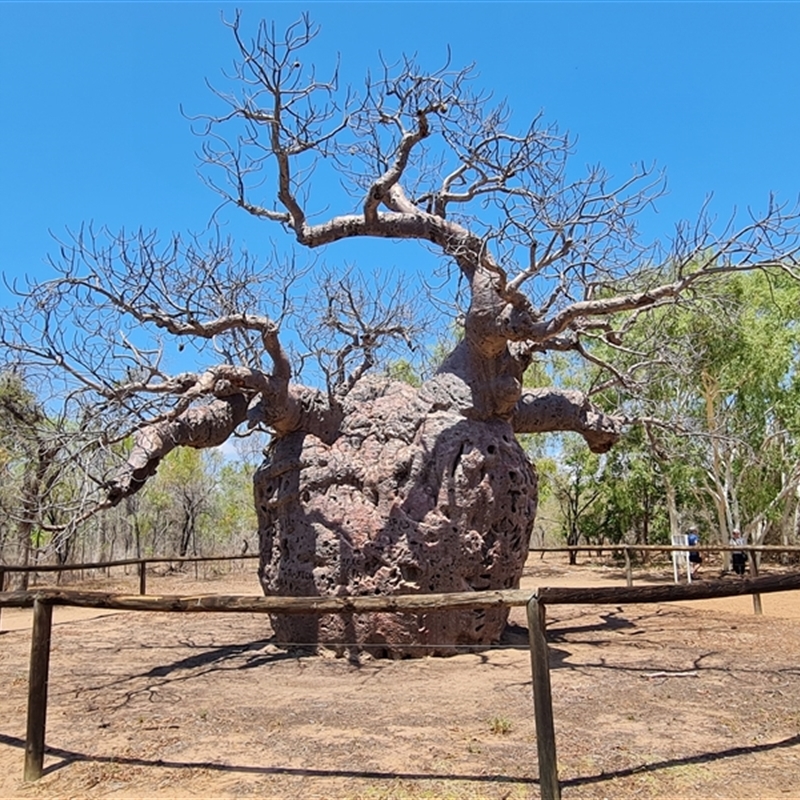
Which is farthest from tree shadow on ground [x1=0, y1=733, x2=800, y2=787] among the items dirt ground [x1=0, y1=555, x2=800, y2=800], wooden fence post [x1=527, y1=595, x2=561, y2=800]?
wooden fence post [x1=527, y1=595, x2=561, y2=800]

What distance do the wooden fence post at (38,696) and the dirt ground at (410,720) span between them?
0.36 ft

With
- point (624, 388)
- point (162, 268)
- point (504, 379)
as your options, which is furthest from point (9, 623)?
point (624, 388)

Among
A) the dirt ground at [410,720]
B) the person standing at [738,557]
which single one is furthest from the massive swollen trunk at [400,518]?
the person standing at [738,557]

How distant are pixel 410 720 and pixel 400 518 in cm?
221

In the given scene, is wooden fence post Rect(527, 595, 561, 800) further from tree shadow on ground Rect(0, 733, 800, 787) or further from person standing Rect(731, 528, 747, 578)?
person standing Rect(731, 528, 747, 578)

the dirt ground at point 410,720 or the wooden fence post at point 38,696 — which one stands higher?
the wooden fence post at point 38,696

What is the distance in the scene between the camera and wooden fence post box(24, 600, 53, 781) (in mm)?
3777

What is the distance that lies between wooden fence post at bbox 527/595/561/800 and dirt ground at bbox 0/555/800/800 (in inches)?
6.1

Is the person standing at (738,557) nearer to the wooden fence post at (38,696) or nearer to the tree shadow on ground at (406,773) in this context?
the tree shadow on ground at (406,773)

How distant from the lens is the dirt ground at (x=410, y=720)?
3.52m

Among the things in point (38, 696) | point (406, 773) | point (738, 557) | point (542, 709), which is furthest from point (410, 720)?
point (738, 557)

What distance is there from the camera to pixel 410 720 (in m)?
4.54

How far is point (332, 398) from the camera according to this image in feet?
23.8

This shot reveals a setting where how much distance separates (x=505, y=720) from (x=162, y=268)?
494cm
